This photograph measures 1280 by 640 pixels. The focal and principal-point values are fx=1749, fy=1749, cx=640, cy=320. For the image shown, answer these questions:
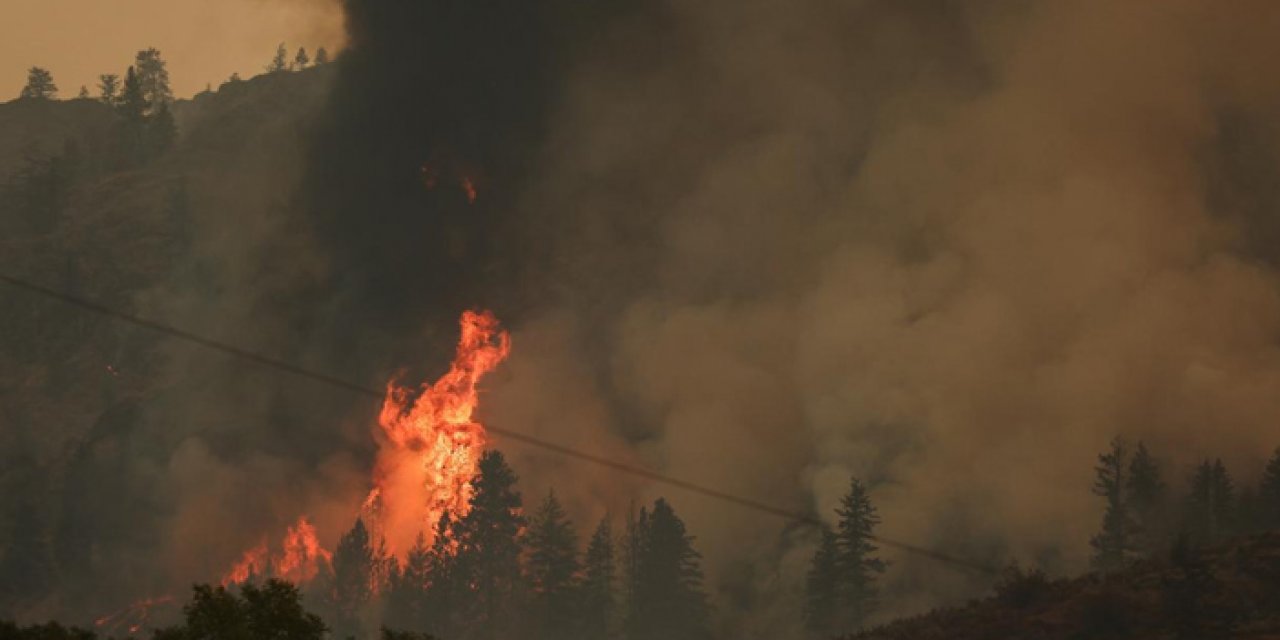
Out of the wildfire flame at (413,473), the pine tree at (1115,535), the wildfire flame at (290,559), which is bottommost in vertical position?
the pine tree at (1115,535)

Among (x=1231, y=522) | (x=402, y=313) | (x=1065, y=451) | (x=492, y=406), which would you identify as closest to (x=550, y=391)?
(x=492, y=406)

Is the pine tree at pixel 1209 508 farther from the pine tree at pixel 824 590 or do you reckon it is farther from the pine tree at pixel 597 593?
the pine tree at pixel 597 593

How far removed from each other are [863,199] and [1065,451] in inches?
1979

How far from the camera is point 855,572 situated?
12925 centimetres

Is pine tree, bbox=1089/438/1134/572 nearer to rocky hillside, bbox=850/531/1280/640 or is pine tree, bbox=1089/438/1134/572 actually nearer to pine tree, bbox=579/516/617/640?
rocky hillside, bbox=850/531/1280/640

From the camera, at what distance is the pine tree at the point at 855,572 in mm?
128625

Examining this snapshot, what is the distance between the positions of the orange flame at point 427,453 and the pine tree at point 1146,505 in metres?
65.1

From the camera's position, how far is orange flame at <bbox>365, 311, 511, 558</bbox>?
171625 millimetres

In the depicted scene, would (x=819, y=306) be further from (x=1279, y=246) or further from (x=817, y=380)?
(x=1279, y=246)

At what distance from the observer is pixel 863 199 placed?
648ft

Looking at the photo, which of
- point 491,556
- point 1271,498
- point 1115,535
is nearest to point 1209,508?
point 1271,498

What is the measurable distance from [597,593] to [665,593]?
22.9ft

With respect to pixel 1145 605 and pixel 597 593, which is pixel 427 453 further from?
pixel 1145 605

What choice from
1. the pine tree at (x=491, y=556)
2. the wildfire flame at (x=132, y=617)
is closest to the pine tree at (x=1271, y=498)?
the pine tree at (x=491, y=556)
